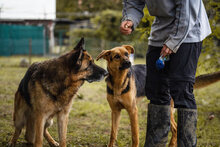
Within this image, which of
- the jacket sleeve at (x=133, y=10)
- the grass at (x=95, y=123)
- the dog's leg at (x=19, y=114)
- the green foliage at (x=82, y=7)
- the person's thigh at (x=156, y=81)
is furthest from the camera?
the green foliage at (x=82, y=7)

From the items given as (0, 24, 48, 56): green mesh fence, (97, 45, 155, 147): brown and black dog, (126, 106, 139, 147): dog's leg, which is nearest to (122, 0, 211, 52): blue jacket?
(97, 45, 155, 147): brown and black dog

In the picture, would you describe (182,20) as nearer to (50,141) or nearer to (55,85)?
(55,85)

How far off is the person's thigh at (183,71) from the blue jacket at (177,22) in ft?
0.27

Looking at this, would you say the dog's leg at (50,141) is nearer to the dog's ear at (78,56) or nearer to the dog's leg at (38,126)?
the dog's leg at (38,126)

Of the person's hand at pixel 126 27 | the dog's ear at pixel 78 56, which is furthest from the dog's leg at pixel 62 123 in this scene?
the person's hand at pixel 126 27

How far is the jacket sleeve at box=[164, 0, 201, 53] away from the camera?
2250 mm

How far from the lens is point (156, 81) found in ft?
8.66

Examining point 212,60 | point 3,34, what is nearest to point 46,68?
point 212,60

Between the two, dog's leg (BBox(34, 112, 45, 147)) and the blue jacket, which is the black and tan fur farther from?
the blue jacket

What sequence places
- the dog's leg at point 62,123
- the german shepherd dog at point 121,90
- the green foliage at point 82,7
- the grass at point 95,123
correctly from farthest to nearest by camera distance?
1. the green foliage at point 82,7
2. the grass at point 95,123
3. the german shepherd dog at point 121,90
4. the dog's leg at point 62,123

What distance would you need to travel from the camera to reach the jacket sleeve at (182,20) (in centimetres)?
225

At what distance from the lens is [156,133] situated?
2689 mm

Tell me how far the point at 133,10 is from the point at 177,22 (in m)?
0.68

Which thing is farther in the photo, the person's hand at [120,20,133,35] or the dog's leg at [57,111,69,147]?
the dog's leg at [57,111,69,147]
